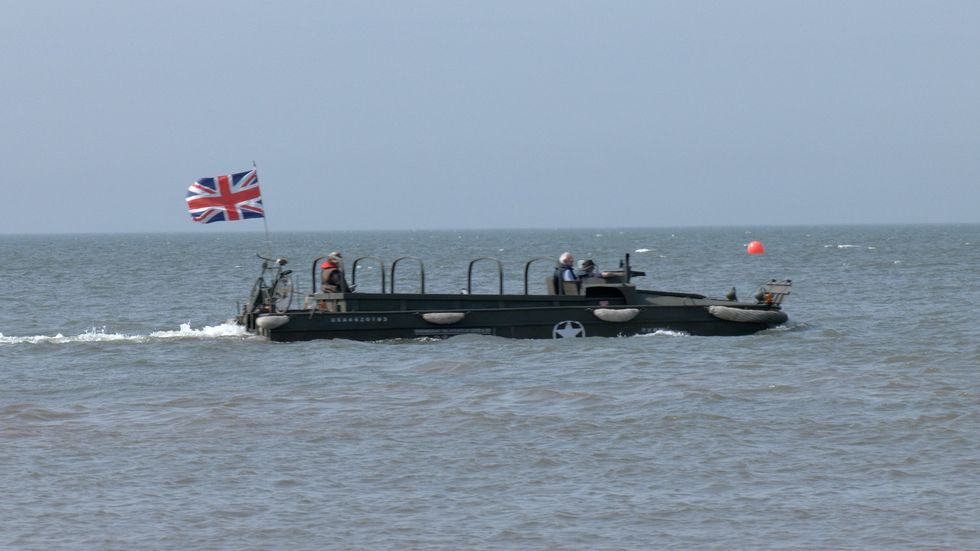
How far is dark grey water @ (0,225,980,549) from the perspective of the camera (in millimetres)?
10898

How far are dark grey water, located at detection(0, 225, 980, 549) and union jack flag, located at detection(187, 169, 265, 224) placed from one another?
7.88ft

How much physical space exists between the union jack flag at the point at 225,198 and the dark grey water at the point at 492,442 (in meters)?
2.40

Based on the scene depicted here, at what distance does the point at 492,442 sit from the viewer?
14.3m

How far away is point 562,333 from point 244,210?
6.06m

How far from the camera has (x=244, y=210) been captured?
77.3 ft

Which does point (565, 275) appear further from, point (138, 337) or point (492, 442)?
point (492, 442)

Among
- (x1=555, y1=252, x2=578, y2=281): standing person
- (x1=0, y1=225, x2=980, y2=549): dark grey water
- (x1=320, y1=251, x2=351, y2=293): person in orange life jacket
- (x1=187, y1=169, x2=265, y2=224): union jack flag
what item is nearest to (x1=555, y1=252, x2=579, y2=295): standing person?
(x1=555, y1=252, x2=578, y2=281): standing person

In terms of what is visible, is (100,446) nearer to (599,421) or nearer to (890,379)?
(599,421)

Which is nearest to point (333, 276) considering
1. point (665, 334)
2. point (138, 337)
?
point (138, 337)

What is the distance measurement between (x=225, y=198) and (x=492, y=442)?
10.7 meters

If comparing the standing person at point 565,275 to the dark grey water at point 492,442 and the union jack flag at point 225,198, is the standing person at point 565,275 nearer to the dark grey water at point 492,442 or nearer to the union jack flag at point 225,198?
the dark grey water at point 492,442

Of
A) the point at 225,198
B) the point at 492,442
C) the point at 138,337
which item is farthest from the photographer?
the point at 138,337

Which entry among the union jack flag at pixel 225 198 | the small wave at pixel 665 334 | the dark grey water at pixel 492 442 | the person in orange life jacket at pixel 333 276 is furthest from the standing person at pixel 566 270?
the union jack flag at pixel 225 198

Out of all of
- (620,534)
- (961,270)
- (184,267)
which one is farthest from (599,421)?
(184,267)
